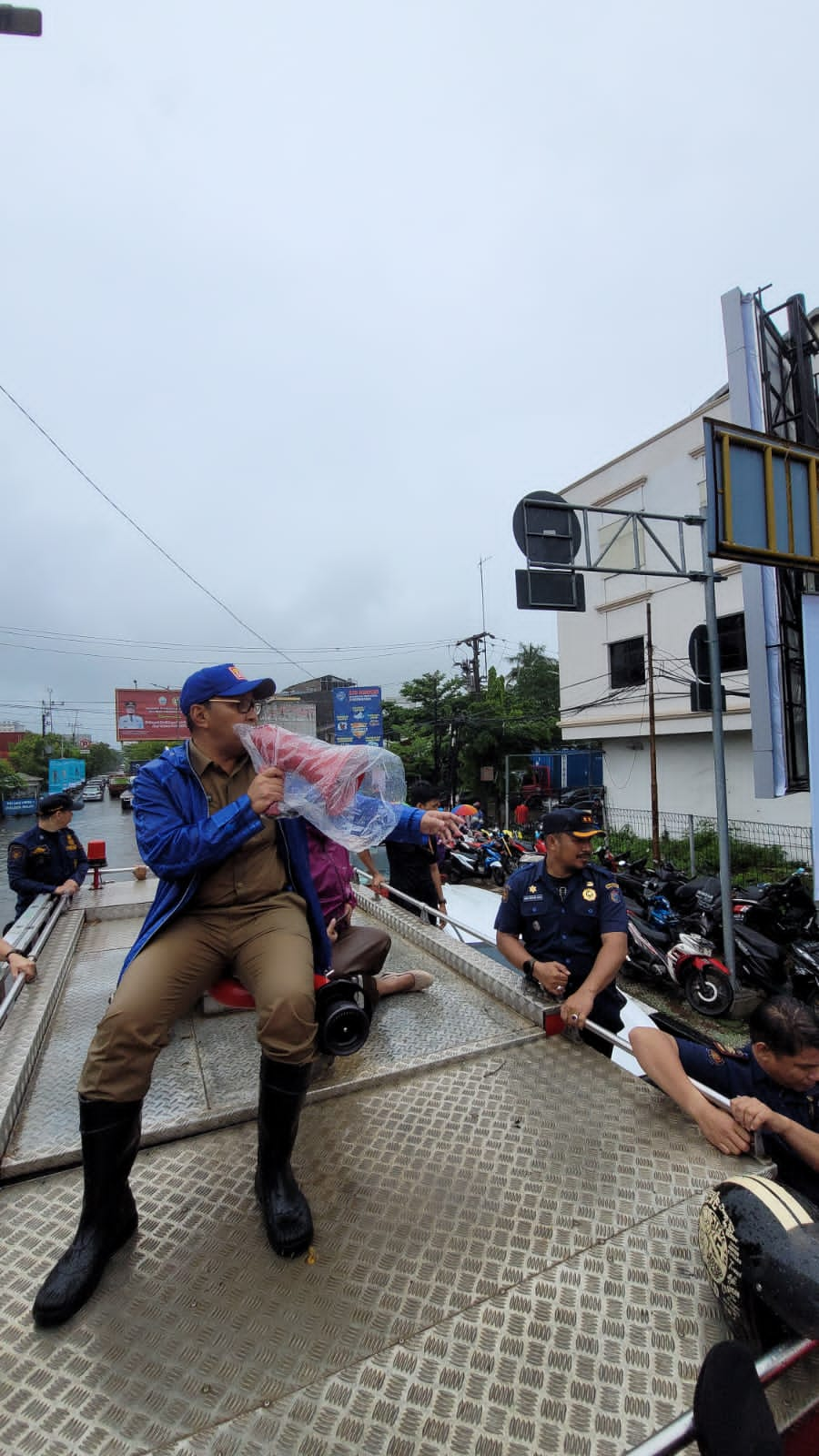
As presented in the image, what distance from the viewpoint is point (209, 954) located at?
5.79ft

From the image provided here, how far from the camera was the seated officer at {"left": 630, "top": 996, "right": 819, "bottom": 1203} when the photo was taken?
1.76 m

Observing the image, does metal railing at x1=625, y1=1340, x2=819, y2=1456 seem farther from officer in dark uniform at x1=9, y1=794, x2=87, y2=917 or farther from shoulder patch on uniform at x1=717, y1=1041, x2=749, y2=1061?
officer in dark uniform at x1=9, y1=794, x2=87, y2=917

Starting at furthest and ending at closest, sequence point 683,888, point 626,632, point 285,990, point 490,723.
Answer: point 490,723 → point 626,632 → point 683,888 → point 285,990

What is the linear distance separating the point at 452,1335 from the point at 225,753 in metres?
1.45

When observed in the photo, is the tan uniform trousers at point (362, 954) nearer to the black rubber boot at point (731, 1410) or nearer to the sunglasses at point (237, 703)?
the sunglasses at point (237, 703)

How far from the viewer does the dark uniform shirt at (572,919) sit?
277 centimetres

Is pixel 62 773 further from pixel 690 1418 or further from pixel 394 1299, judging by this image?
pixel 690 1418

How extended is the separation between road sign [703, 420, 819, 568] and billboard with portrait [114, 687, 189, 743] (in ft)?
91.6

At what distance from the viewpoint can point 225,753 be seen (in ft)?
6.42

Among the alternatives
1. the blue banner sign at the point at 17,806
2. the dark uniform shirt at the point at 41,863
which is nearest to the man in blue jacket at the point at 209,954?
the dark uniform shirt at the point at 41,863

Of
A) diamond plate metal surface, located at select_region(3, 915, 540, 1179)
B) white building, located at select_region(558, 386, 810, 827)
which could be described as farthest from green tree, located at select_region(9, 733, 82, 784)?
diamond plate metal surface, located at select_region(3, 915, 540, 1179)

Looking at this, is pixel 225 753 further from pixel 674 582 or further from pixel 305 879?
pixel 674 582

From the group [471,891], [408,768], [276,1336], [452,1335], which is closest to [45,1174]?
[276,1336]

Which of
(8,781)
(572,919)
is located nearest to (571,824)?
(572,919)
